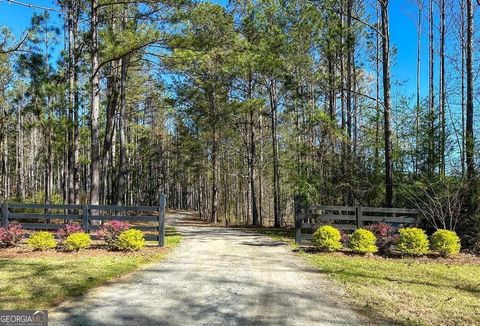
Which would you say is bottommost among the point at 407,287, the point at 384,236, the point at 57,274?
the point at 407,287

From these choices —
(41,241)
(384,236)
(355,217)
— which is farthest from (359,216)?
(41,241)

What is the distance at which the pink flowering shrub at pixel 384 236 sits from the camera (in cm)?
1005

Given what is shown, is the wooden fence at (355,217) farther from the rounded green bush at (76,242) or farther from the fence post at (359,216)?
the rounded green bush at (76,242)

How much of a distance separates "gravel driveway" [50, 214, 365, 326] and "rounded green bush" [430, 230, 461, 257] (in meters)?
3.78

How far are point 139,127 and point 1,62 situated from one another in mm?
12037

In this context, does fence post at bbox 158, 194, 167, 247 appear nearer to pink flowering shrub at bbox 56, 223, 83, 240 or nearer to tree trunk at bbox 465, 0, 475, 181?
pink flowering shrub at bbox 56, 223, 83, 240

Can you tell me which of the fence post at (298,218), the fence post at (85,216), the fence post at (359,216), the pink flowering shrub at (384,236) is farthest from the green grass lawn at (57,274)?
the pink flowering shrub at (384,236)

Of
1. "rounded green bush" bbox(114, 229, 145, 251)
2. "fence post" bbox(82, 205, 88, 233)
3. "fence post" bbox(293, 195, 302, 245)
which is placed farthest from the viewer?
"fence post" bbox(293, 195, 302, 245)

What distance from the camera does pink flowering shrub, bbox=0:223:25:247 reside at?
9.94m

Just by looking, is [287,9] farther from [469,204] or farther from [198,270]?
[198,270]

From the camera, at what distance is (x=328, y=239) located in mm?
9938

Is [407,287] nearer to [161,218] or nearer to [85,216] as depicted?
[161,218]

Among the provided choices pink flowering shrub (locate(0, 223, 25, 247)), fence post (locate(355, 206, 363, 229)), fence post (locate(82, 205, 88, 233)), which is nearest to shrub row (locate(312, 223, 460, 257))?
fence post (locate(355, 206, 363, 229))

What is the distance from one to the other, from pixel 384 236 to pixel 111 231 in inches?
275
